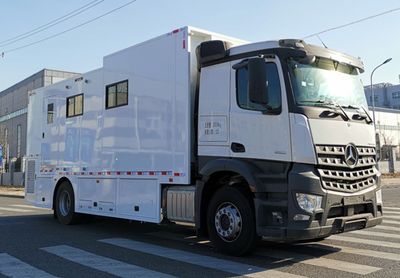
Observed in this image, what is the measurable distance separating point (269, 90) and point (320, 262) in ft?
9.29

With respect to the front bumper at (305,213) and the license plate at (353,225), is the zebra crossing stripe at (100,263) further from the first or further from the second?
the license plate at (353,225)

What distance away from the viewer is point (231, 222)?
758cm

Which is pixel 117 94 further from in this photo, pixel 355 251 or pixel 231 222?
pixel 355 251

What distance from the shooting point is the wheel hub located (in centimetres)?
752

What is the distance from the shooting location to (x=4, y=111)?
72.3 meters

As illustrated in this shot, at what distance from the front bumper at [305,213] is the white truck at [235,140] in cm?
2

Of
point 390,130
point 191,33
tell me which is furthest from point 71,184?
point 390,130

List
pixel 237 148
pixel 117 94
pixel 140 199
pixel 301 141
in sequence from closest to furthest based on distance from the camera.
→ pixel 301 141 → pixel 237 148 → pixel 140 199 → pixel 117 94

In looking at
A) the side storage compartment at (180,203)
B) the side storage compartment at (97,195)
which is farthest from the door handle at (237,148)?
the side storage compartment at (97,195)

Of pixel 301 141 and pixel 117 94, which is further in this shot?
pixel 117 94

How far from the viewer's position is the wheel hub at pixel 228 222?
752 cm

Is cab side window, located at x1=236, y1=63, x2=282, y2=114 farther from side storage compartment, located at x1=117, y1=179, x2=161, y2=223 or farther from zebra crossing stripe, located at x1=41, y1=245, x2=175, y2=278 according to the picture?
zebra crossing stripe, located at x1=41, y1=245, x2=175, y2=278

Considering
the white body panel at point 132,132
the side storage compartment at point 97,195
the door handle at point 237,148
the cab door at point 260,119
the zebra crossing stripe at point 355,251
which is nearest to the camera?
the cab door at point 260,119

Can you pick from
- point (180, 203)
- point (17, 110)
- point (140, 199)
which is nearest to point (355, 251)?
point (180, 203)
